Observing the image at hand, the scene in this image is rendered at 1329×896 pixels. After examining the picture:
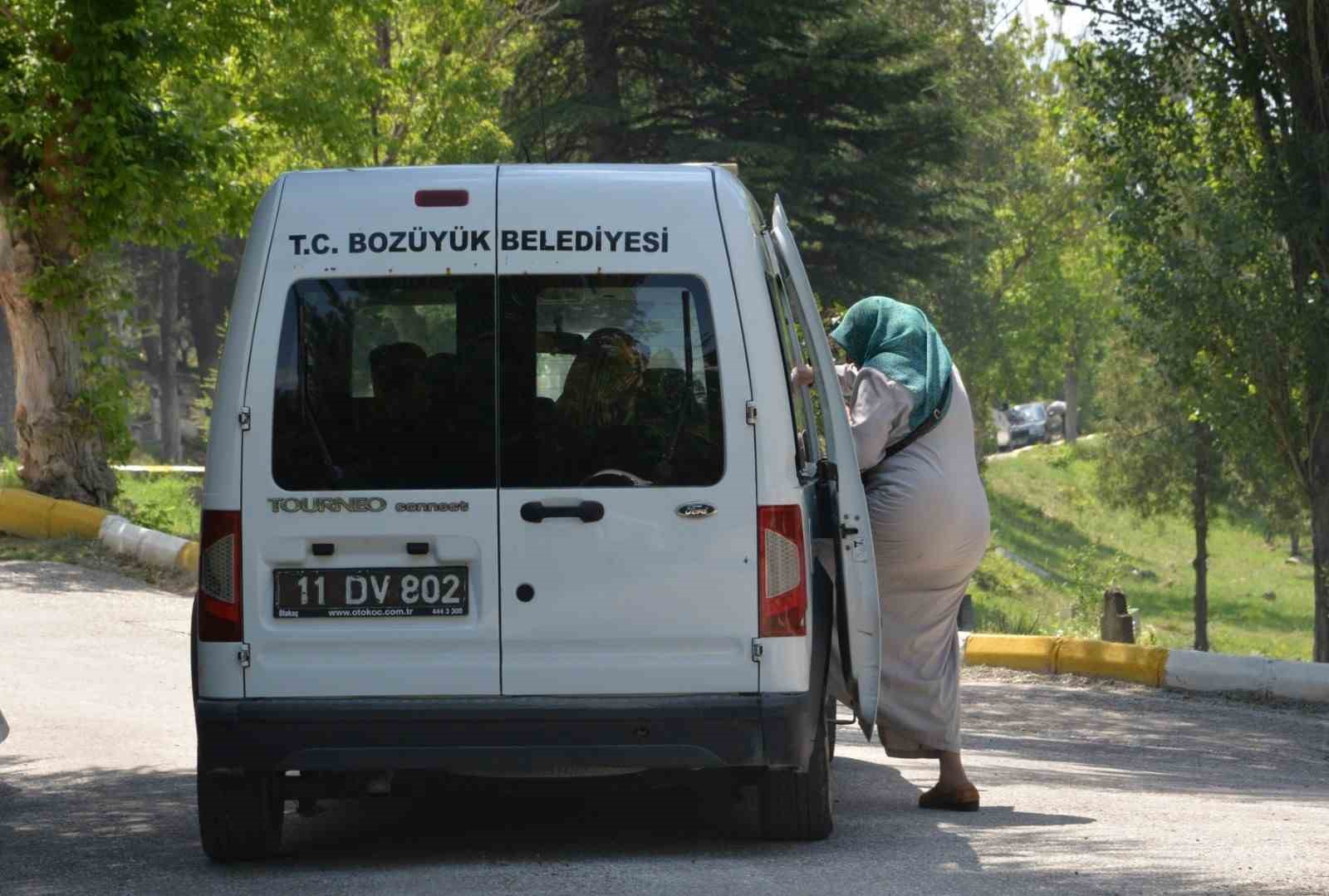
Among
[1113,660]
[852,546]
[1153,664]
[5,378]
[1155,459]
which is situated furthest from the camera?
[5,378]

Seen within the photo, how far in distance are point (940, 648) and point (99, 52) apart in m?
11.8

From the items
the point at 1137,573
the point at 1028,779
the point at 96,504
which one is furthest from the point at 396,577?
the point at 1137,573

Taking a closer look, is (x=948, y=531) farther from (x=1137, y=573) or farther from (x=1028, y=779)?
(x=1137, y=573)

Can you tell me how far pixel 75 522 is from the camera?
17641mm

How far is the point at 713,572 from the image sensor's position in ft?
18.3

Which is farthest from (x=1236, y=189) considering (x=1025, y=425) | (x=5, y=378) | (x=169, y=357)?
(x=1025, y=425)

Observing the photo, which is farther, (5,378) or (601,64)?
(5,378)

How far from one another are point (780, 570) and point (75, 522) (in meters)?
13.4

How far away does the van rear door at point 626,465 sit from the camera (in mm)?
5570

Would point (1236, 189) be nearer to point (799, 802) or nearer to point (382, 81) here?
point (382, 81)

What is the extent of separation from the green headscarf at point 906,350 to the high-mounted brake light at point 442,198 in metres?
1.66

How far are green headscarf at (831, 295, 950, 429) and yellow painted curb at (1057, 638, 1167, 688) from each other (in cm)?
625

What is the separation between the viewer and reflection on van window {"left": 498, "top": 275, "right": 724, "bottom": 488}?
5.59m

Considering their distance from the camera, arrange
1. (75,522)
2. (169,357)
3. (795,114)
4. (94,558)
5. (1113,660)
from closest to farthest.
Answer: (1113,660) → (94,558) → (75,522) → (795,114) → (169,357)
